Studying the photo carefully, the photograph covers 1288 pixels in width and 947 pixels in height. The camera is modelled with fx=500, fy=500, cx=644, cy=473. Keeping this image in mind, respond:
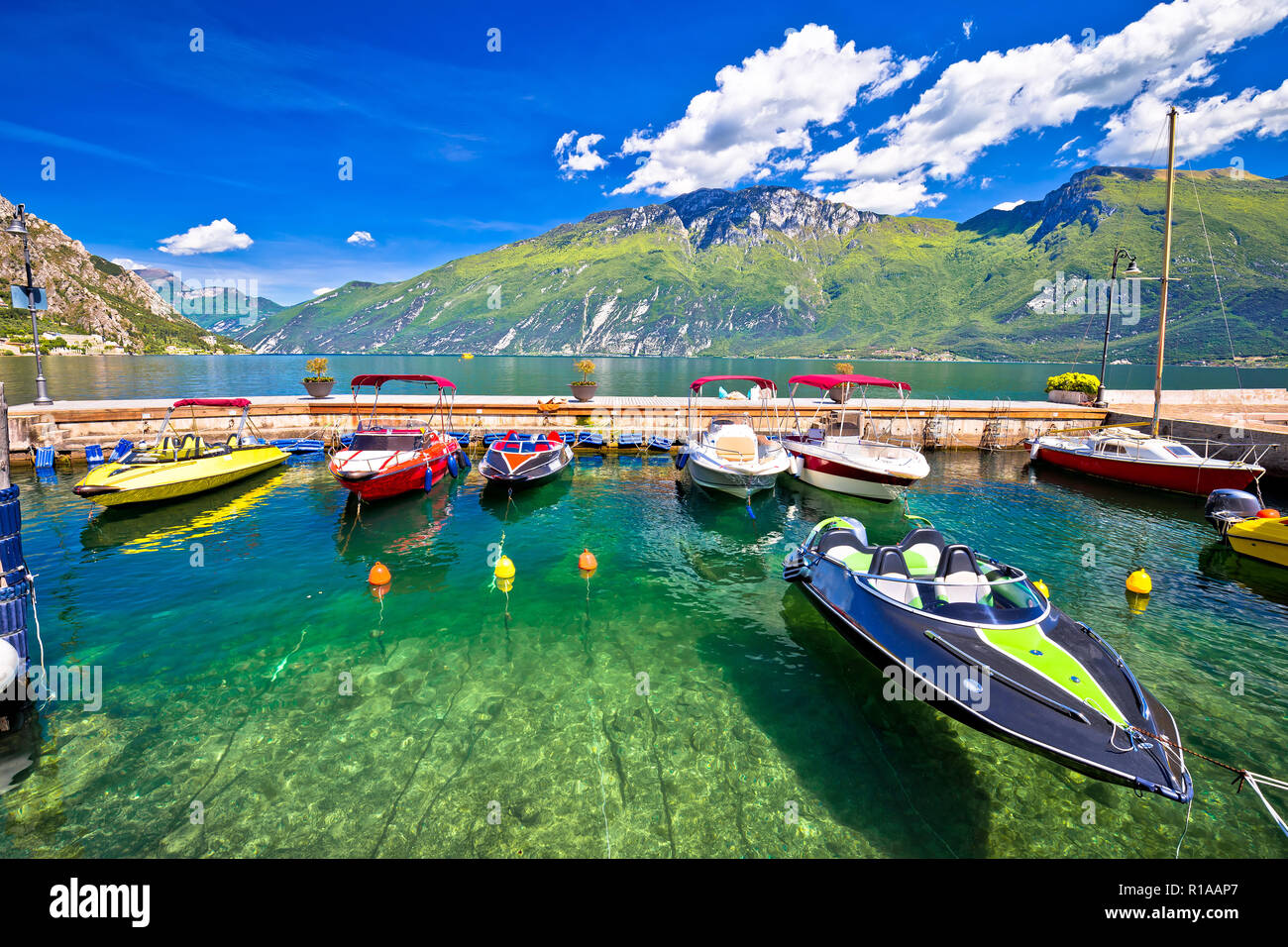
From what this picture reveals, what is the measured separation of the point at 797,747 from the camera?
25.8ft

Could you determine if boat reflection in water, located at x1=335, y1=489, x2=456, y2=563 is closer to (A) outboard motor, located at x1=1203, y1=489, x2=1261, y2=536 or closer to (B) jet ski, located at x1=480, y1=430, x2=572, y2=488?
(B) jet ski, located at x1=480, y1=430, x2=572, y2=488

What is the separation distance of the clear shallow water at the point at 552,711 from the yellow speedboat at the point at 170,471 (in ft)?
4.78

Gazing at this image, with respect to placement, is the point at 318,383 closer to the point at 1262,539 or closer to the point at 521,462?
the point at 521,462

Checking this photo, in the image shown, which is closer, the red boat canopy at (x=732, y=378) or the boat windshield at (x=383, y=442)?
the boat windshield at (x=383, y=442)

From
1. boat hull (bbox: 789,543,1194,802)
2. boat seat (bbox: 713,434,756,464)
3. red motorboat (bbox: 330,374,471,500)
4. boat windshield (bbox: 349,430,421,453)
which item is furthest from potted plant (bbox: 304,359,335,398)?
boat hull (bbox: 789,543,1194,802)

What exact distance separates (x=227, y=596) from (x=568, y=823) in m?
11.1

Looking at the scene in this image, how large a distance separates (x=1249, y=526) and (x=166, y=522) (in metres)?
34.7

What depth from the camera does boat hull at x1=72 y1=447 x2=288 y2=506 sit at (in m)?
17.1

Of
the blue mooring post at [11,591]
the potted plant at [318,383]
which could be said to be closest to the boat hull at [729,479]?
the blue mooring post at [11,591]

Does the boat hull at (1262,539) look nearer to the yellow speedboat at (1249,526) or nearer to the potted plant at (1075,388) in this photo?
the yellow speedboat at (1249,526)

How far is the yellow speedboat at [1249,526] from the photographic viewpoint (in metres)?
14.2

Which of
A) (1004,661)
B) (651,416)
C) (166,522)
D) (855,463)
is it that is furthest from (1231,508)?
(166,522)
